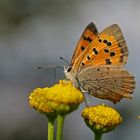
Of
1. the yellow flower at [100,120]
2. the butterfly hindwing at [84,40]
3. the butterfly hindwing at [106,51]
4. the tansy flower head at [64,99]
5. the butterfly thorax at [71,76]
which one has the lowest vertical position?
the yellow flower at [100,120]

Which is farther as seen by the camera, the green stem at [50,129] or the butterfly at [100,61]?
the butterfly at [100,61]

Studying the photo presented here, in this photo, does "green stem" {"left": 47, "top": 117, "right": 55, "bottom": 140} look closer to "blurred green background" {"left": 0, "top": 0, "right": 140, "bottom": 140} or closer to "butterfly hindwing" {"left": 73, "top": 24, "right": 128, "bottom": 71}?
"butterfly hindwing" {"left": 73, "top": 24, "right": 128, "bottom": 71}

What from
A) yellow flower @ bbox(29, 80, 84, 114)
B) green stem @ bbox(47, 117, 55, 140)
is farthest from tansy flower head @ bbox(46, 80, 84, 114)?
green stem @ bbox(47, 117, 55, 140)

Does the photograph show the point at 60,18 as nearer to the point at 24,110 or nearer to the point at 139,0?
the point at 139,0

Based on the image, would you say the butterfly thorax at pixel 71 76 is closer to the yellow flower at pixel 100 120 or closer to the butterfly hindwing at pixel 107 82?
the butterfly hindwing at pixel 107 82

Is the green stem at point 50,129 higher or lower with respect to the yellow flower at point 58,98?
lower

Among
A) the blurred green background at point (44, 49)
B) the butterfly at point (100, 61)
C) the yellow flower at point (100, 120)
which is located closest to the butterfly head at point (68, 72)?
the butterfly at point (100, 61)

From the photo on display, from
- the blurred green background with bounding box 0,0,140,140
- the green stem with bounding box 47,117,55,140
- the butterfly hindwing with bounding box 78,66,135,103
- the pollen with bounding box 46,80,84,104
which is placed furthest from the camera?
the blurred green background with bounding box 0,0,140,140
